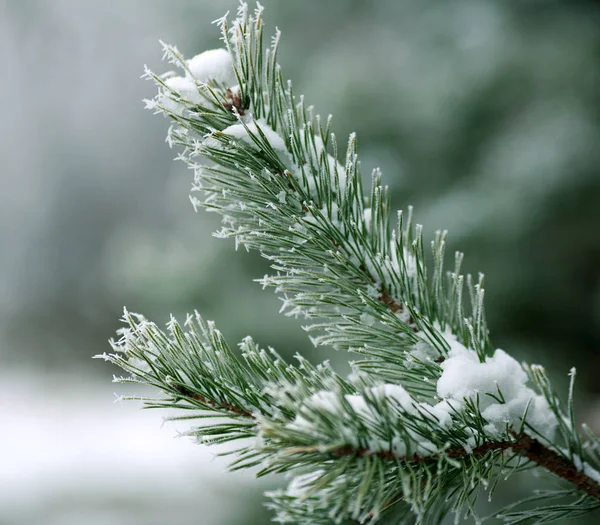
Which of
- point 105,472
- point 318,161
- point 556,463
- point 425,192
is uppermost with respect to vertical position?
point 425,192

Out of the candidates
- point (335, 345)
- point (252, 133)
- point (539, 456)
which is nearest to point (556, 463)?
point (539, 456)

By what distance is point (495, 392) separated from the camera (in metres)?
0.28

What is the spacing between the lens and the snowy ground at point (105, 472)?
229 centimetres

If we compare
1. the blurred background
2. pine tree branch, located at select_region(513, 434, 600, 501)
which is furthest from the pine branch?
the blurred background

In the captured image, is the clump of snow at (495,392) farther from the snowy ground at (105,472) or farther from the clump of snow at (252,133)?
the snowy ground at (105,472)

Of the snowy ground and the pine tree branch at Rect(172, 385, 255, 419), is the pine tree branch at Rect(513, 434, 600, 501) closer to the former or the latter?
the pine tree branch at Rect(172, 385, 255, 419)

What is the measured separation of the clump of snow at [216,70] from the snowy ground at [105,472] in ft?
4.86

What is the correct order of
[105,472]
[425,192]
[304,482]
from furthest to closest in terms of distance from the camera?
[105,472] → [425,192] → [304,482]

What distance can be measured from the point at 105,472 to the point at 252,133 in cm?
307

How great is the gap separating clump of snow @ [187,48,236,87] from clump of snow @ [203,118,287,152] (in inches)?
1.2

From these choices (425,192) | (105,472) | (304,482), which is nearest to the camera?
(304,482)

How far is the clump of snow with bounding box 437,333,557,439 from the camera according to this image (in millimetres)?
268

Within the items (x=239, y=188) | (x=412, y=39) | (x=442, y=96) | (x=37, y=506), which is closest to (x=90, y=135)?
(x=37, y=506)

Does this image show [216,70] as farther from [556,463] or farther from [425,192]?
[425,192]
